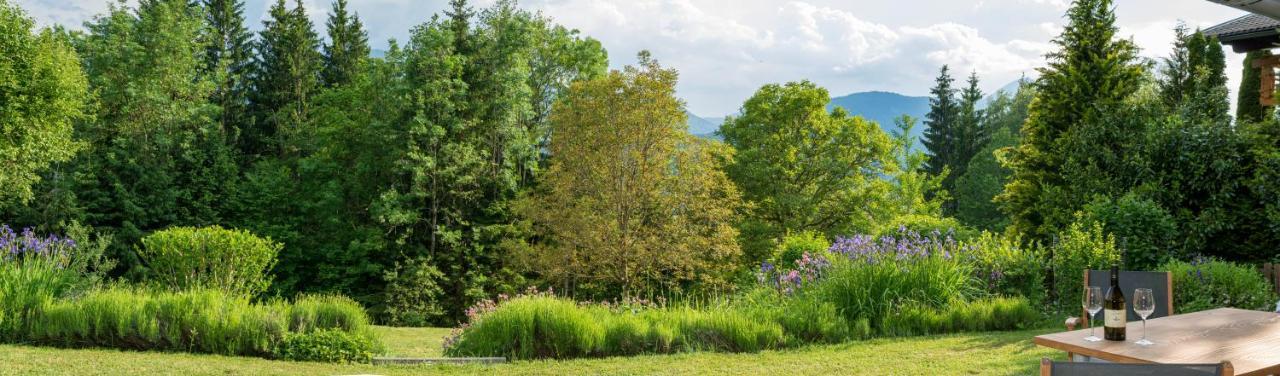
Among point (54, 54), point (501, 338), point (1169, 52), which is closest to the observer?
point (501, 338)

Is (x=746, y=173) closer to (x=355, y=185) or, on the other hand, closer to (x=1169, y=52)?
(x=355, y=185)

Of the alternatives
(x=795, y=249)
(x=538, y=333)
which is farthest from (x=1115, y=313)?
(x=795, y=249)

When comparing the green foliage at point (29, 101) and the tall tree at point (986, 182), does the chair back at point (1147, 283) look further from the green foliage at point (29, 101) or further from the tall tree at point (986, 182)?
the tall tree at point (986, 182)

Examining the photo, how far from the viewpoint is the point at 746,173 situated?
22031mm

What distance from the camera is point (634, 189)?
57.8ft

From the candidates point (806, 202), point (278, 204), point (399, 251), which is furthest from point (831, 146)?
point (278, 204)

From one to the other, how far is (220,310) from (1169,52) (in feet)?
86.4

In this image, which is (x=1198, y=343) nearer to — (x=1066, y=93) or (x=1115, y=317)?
(x=1115, y=317)

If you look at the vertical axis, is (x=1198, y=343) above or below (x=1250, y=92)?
below

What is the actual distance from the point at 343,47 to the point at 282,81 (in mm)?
2933

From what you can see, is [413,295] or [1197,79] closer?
[1197,79]

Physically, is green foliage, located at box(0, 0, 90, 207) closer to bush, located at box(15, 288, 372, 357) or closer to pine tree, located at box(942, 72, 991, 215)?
bush, located at box(15, 288, 372, 357)

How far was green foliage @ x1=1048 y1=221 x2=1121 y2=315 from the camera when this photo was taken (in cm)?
835

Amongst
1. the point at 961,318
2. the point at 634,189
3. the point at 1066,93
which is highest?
the point at 1066,93
